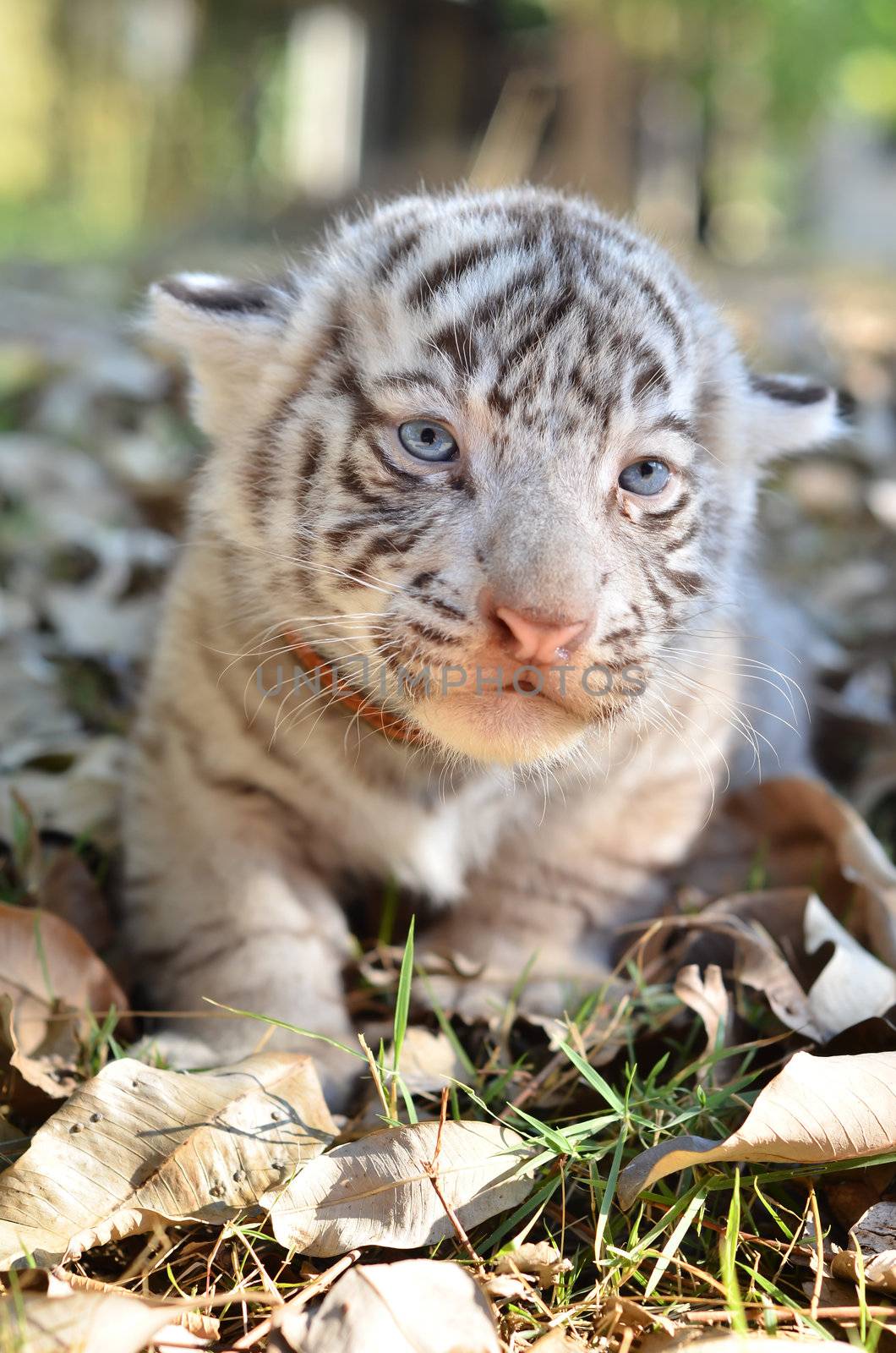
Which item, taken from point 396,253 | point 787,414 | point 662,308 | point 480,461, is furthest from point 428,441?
point 787,414

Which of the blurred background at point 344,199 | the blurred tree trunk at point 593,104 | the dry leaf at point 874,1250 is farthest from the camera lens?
the blurred tree trunk at point 593,104

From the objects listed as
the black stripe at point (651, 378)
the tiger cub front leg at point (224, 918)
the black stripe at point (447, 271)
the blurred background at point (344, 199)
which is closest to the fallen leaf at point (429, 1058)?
the tiger cub front leg at point (224, 918)

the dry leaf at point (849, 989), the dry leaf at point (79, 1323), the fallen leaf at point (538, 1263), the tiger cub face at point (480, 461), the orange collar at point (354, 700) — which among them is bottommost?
the fallen leaf at point (538, 1263)

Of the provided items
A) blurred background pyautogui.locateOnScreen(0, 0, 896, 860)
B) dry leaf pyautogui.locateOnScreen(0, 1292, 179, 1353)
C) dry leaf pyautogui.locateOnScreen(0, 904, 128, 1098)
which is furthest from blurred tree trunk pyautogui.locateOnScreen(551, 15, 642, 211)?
dry leaf pyautogui.locateOnScreen(0, 1292, 179, 1353)

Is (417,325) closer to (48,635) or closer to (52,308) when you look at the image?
(48,635)

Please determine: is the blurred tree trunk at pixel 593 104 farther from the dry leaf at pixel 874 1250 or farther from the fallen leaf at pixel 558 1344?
the fallen leaf at pixel 558 1344

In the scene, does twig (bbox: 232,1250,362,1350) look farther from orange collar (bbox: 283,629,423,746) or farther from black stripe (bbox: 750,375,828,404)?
black stripe (bbox: 750,375,828,404)

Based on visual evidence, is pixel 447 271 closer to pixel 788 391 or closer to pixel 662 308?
pixel 662 308
